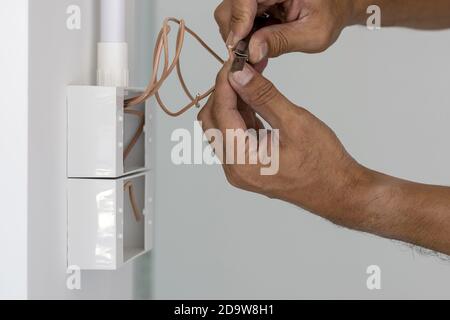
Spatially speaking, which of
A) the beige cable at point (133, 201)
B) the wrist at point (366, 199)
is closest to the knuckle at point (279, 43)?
the wrist at point (366, 199)

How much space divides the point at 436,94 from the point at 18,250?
54 cm

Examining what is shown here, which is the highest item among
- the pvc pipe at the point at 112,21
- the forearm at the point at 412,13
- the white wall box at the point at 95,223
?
the forearm at the point at 412,13

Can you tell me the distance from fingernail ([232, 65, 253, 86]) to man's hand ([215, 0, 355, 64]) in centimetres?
1

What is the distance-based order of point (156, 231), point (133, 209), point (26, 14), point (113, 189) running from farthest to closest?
1. point (156, 231)
2. point (133, 209)
3. point (113, 189)
4. point (26, 14)

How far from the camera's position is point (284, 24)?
57cm

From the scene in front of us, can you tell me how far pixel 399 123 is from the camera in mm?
815

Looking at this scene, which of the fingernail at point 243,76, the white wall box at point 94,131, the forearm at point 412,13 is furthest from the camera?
the forearm at point 412,13

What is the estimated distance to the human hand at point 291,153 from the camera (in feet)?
1.64

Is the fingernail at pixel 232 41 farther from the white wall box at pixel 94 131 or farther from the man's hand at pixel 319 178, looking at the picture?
the white wall box at pixel 94 131

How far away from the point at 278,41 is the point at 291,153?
0.09 meters

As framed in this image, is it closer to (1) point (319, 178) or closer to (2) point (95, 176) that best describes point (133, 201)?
(2) point (95, 176)
